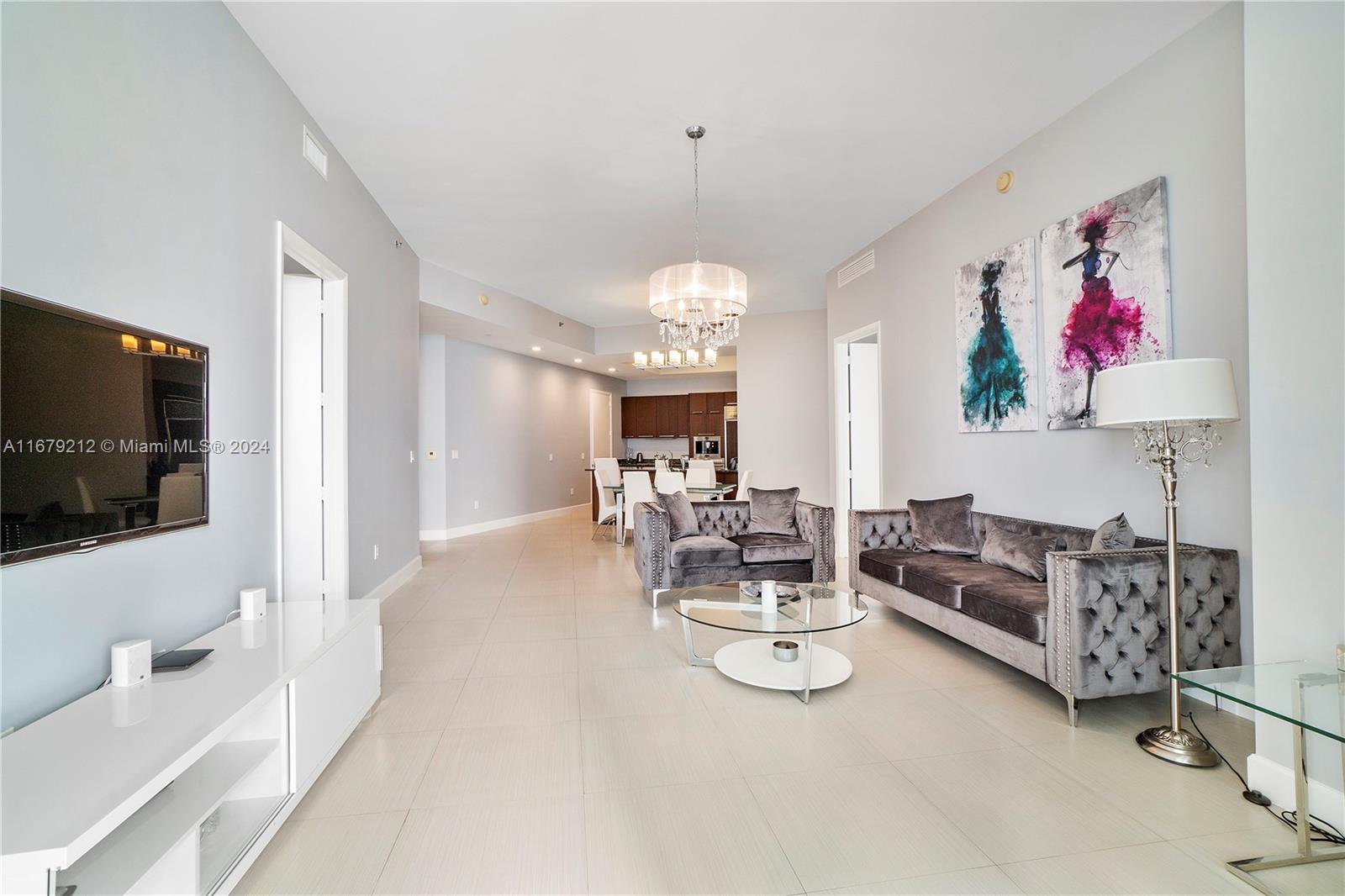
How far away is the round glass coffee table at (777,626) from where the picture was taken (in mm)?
2885

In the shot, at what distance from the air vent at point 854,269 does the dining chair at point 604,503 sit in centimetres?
395

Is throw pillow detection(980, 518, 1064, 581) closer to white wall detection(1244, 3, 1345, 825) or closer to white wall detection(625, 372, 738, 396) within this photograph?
white wall detection(1244, 3, 1345, 825)

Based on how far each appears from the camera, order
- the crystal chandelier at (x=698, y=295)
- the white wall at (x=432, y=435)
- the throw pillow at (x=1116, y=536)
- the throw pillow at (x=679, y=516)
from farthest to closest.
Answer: the white wall at (x=432, y=435) → the throw pillow at (x=679, y=516) → the crystal chandelier at (x=698, y=295) → the throw pillow at (x=1116, y=536)

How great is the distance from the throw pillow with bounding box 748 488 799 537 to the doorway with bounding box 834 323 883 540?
1.50 metres

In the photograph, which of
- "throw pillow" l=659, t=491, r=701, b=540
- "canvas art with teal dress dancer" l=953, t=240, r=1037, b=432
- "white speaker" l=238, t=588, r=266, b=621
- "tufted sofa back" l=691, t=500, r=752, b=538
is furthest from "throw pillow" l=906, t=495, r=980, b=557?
"white speaker" l=238, t=588, r=266, b=621

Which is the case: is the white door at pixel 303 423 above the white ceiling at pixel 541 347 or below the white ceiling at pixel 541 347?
below

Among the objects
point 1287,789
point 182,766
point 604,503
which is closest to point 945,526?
point 1287,789

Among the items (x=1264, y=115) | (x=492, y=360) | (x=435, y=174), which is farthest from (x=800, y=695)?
(x=492, y=360)

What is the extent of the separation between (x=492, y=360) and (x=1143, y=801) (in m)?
8.29

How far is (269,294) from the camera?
2.86m

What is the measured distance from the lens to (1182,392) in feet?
7.30

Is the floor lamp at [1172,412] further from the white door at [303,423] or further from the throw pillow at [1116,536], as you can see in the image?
the white door at [303,423]

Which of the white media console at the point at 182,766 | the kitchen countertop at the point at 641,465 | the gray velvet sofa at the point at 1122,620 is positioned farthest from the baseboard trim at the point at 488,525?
the gray velvet sofa at the point at 1122,620

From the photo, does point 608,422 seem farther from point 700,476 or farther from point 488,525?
point 700,476
